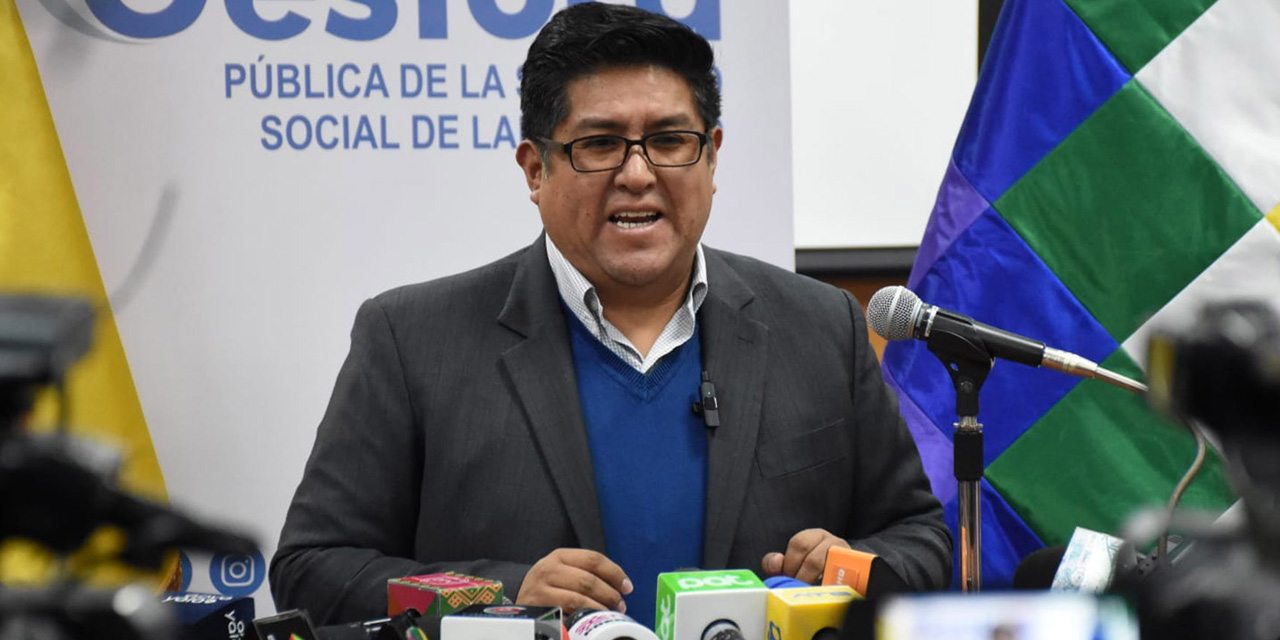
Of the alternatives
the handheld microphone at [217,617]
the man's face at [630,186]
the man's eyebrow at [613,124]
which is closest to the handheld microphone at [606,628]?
the handheld microphone at [217,617]

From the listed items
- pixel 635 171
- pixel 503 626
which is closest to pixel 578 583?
pixel 503 626

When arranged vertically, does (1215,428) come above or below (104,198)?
below

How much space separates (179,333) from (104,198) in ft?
1.16

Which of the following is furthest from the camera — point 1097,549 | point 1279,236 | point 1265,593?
point 1279,236

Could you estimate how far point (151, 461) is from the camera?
112 inches

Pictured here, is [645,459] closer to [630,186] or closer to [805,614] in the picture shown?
[630,186]

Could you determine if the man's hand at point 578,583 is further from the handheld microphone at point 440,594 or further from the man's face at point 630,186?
the man's face at point 630,186

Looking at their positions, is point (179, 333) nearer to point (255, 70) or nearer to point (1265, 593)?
point (255, 70)

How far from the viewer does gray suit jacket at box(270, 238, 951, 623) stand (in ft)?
6.88

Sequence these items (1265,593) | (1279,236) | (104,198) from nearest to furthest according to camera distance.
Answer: (1265,593) → (1279,236) → (104,198)

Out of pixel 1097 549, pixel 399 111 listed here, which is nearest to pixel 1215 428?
pixel 1097 549

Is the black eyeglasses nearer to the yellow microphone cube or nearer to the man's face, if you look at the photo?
the man's face

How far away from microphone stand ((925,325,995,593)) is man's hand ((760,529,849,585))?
0.21 meters

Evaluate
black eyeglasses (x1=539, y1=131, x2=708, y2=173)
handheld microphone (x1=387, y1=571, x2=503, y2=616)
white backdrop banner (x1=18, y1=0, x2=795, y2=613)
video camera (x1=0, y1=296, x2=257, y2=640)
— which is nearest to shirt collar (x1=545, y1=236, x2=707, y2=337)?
black eyeglasses (x1=539, y1=131, x2=708, y2=173)
